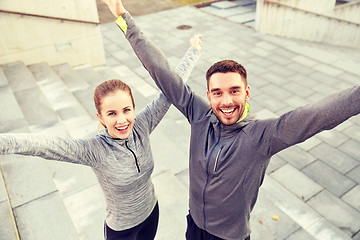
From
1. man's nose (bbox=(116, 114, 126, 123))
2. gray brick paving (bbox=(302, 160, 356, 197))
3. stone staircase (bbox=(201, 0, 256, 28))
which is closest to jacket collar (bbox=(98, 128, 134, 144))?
man's nose (bbox=(116, 114, 126, 123))

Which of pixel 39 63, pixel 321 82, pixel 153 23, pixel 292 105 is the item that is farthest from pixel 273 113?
pixel 153 23

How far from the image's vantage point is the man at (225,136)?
1.69 m

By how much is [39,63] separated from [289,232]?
6.13 metres

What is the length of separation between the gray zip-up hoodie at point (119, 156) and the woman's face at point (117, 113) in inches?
3.1

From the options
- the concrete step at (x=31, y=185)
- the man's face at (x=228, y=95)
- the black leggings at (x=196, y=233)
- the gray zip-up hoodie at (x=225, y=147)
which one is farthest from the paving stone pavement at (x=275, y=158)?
the man's face at (x=228, y=95)

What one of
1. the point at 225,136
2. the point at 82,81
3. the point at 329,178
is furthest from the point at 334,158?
the point at 82,81

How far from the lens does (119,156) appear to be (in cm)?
198

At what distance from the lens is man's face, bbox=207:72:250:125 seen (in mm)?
1806

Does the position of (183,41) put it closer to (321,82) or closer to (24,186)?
(321,82)

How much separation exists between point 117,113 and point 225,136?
71 centimetres

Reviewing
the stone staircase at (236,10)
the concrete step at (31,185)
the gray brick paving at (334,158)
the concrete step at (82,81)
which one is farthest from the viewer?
the stone staircase at (236,10)

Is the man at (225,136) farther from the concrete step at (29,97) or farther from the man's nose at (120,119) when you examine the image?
the concrete step at (29,97)

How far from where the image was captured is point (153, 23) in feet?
36.6

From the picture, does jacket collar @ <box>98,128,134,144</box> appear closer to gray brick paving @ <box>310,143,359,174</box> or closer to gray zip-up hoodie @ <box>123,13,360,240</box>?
gray zip-up hoodie @ <box>123,13,360,240</box>
